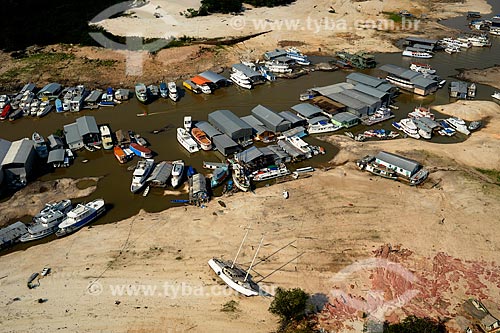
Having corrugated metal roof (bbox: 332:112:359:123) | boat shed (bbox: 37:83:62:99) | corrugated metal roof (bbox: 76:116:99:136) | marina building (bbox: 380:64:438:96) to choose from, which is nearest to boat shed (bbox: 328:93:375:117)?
corrugated metal roof (bbox: 332:112:359:123)

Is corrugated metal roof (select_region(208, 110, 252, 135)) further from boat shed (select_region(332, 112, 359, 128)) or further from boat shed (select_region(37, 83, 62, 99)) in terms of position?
boat shed (select_region(37, 83, 62, 99))

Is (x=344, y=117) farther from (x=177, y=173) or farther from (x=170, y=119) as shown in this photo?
(x=177, y=173)

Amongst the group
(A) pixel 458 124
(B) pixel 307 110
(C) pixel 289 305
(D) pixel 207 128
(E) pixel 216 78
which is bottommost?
(C) pixel 289 305

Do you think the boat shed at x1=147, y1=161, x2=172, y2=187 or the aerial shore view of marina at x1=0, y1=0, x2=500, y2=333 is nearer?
the aerial shore view of marina at x1=0, y1=0, x2=500, y2=333

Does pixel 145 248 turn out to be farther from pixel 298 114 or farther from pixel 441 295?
pixel 298 114

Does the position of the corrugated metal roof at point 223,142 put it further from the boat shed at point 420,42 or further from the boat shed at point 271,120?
the boat shed at point 420,42

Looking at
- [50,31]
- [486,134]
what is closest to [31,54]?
[50,31]

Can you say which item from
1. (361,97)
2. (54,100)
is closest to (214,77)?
(361,97)
